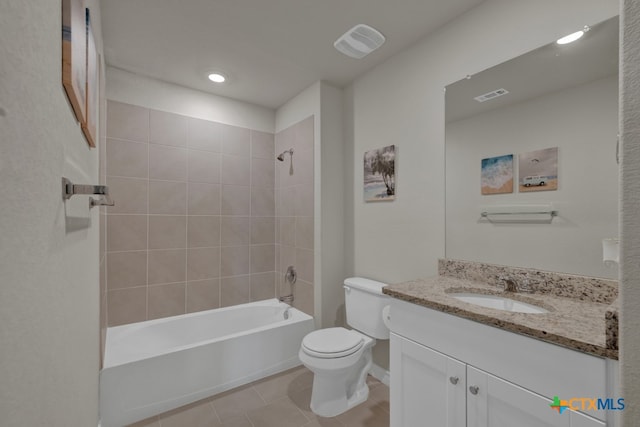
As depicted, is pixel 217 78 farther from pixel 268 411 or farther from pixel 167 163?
pixel 268 411

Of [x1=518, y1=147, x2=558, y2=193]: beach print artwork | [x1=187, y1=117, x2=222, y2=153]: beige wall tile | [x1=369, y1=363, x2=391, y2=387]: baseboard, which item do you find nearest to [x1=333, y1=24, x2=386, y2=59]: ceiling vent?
[x1=518, y1=147, x2=558, y2=193]: beach print artwork

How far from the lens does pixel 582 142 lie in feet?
4.13

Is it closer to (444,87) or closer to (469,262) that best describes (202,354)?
(469,262)

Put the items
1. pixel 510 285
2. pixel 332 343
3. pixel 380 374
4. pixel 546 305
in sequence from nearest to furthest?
pixel 546 305 → pixel 510 285 → pixel 332 343 → pixel 380 374

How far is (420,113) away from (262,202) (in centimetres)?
190

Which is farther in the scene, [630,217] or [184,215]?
[184,215]

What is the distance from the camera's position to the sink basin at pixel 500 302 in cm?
130

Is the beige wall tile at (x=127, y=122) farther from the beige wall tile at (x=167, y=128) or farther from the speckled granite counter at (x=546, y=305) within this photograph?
the speckled granite counter at (x=546, y=305)

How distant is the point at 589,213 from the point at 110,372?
279 cm

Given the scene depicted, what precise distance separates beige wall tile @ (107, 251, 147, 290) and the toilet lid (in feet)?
5.26

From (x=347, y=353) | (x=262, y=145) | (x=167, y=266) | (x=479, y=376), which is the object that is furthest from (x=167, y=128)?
(x=479, y=376)

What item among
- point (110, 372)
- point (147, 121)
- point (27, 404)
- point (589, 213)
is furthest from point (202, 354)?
point (589, 213)

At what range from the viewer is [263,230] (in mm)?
3121

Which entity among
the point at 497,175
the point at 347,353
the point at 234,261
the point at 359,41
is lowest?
the point at 347,353
